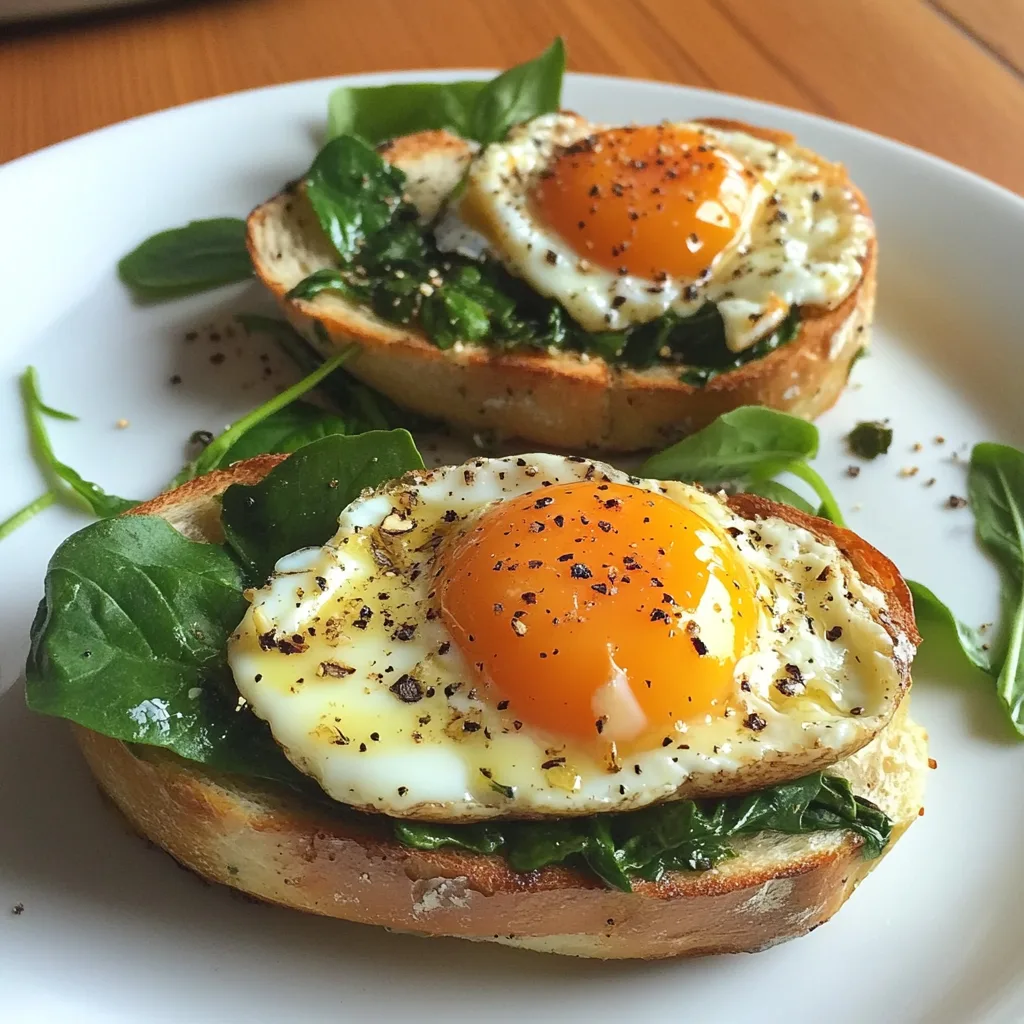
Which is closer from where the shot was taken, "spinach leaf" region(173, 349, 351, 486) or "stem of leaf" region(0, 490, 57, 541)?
"stem of leaf" region(0, 490, 57, 541)

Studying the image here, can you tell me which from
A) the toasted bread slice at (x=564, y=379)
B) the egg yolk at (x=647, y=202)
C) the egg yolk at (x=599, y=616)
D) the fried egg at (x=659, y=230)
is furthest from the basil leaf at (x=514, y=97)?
the egg yolk at (x=599, y=616)

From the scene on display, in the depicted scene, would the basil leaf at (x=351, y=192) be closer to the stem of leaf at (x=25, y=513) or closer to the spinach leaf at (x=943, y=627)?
the stem of leaf at (x=25, y=513)

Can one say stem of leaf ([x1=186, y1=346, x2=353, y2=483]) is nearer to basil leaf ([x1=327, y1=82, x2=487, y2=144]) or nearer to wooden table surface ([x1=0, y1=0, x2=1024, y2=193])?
basil leaf ([x1=327, y1=82, x2=487, y2=144])

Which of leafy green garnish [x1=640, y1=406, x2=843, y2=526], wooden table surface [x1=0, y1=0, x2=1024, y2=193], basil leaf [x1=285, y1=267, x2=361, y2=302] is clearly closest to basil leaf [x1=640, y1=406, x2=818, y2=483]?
leafy green garnish [x1=640, y1=406, x2=843, y2=526]

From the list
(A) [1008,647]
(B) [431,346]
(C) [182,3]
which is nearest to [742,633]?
(A) [1008,647]

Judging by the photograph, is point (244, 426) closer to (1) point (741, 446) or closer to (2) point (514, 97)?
(1) point (741, 446)

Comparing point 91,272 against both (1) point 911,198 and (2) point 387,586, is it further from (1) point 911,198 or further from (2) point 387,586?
(1) point 911,198

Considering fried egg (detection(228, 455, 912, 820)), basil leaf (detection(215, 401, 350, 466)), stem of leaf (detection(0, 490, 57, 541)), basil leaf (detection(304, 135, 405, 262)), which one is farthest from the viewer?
basil leaf (detection(304, 135, 405, 262))
